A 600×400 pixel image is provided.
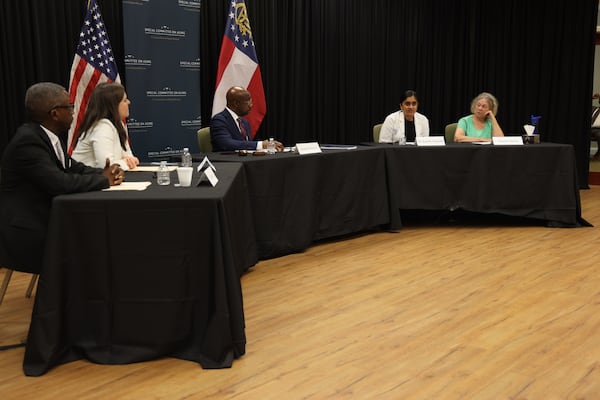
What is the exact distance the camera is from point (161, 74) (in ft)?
17.7

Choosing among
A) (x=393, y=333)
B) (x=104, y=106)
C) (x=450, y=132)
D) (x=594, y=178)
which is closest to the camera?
(x=393, y=333)

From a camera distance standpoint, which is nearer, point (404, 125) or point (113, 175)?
point (113, 175)

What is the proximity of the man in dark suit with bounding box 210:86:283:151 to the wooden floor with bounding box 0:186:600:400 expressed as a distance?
91 cm

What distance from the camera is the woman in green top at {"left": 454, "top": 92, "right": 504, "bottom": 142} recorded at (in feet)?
19.0

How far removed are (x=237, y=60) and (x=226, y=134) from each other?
1445 mm

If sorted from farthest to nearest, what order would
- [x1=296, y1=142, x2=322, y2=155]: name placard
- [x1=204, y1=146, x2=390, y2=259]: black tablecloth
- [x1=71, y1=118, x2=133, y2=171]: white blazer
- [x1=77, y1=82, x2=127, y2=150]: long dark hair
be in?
[x1=296, y1=142, x2=322, y2=155]: name placard → [x1=204, y1=146, x2=390, y2=259]: black tablecloth → [x1=77, y1=82, x2=127, y2=150]: long dark hair → [x1=71, y1=118, x2=133, y2=171]: white blazer

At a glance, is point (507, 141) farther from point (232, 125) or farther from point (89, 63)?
point (89, 63)

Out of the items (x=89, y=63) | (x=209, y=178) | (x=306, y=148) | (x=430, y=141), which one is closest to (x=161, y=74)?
(x=89, y=63)

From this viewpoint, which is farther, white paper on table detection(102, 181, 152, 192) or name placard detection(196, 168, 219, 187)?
name placard detection(196, 168, 219, 187)

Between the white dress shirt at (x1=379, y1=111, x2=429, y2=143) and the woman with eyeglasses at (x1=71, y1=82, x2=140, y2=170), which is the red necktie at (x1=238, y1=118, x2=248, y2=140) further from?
the white dress shirt at (x1=379, y1=111, x2=429, y2=143)

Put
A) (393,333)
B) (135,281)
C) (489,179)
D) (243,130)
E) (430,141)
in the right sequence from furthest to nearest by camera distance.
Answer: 1. (430,141)
2. (489,179)
3. (243,130)
4. (393,333)
5. (135,281)

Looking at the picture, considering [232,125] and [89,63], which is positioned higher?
[89,63]

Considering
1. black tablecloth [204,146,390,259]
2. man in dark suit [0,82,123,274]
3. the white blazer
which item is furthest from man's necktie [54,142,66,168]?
black tablecloth [204,146,390,259]

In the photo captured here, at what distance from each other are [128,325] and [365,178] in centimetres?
281
